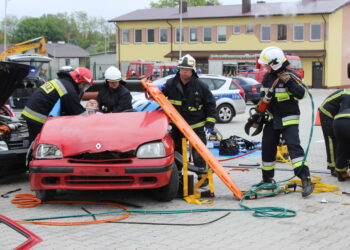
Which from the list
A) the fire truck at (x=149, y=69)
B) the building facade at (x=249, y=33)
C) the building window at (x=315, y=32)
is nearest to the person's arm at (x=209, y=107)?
the fire truck at (x=149, y=69)

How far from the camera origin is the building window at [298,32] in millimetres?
52500

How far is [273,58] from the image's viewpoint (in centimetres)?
720

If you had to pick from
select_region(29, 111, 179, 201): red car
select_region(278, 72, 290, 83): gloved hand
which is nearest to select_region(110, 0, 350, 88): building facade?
select_region(278, 72, 290, 83): gloved hand

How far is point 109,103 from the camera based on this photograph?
8.06 meters

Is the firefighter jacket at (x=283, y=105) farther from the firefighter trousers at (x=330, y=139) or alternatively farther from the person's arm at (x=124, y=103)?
the person's arm at (x=124, y=103)

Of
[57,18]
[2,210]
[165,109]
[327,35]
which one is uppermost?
[57,18]

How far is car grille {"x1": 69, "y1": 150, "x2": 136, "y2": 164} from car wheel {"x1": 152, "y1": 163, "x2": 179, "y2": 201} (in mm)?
576

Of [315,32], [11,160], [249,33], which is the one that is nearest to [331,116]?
[11,160]

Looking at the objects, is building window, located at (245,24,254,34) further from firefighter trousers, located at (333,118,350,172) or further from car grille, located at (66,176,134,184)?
car grille, located at (66,176,134,184)

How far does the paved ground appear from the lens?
5074 millimetres

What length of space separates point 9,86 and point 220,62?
Answer: 125 ft

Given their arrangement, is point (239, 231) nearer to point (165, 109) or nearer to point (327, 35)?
point (165, 109)

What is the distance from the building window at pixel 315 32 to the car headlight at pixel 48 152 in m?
47.9

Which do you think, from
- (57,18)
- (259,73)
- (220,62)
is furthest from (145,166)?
(57,18)
